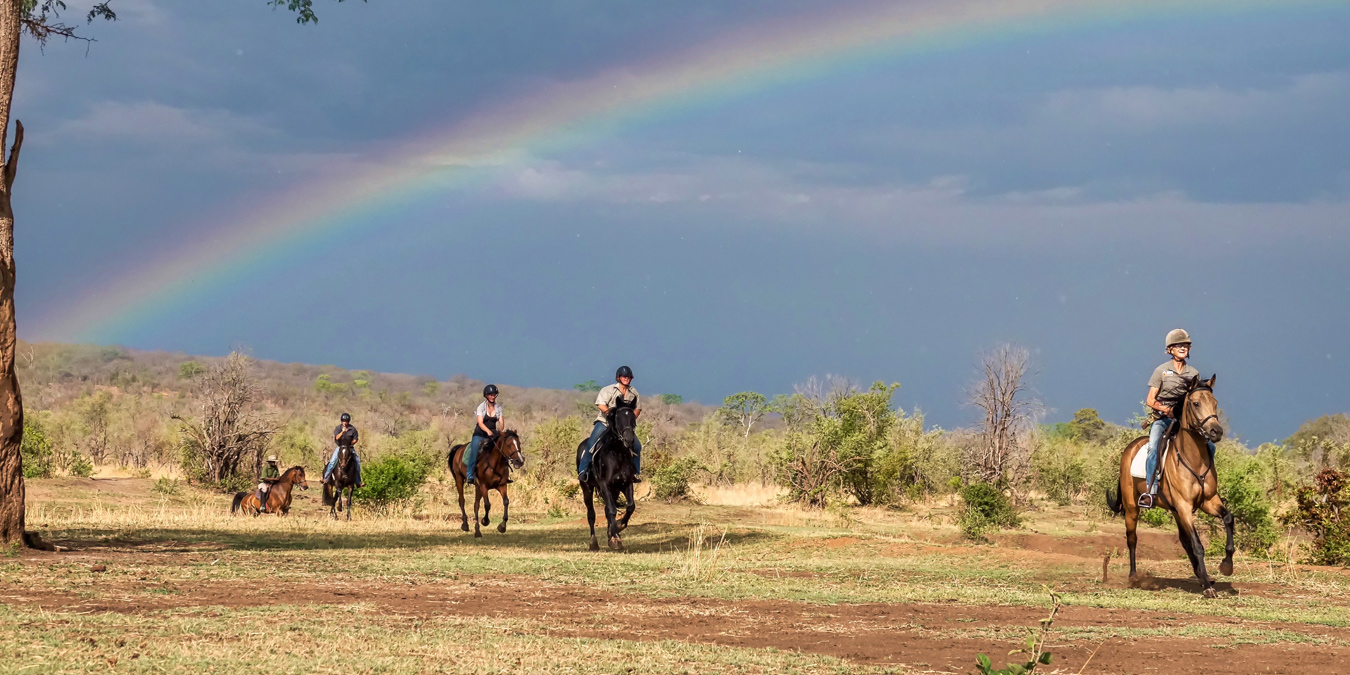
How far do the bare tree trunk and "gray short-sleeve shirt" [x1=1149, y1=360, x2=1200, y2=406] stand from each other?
14096mm

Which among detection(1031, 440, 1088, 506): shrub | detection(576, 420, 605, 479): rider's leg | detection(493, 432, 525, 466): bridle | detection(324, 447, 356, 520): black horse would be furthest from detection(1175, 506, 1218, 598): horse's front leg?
detection(1031, 440, 1088, 506): shrub

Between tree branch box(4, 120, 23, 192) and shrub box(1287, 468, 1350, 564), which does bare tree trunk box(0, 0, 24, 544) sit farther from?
shrub box(1287, 468, 1350, 564)

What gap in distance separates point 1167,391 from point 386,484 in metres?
18.6

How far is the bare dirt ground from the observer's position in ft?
28.5

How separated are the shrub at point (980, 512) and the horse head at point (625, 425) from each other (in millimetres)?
8372

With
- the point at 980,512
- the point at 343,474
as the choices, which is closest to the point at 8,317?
the point at 343,474

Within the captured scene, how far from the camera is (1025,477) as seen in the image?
36.9 meters

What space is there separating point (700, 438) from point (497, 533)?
123 ft

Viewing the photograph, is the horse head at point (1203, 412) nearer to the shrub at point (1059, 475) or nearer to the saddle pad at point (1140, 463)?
the saddle pad at point (1140, 463)

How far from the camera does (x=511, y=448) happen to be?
20422mm

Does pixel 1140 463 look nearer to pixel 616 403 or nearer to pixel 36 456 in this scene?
pixel 616 403

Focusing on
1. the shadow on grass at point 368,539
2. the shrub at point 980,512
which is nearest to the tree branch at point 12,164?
the shadow on grass at point 368,539

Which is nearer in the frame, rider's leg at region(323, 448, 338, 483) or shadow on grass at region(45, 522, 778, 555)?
shadow on grass at region(45, 522, 778, 555)

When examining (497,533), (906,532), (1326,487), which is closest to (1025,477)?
(906,532)
